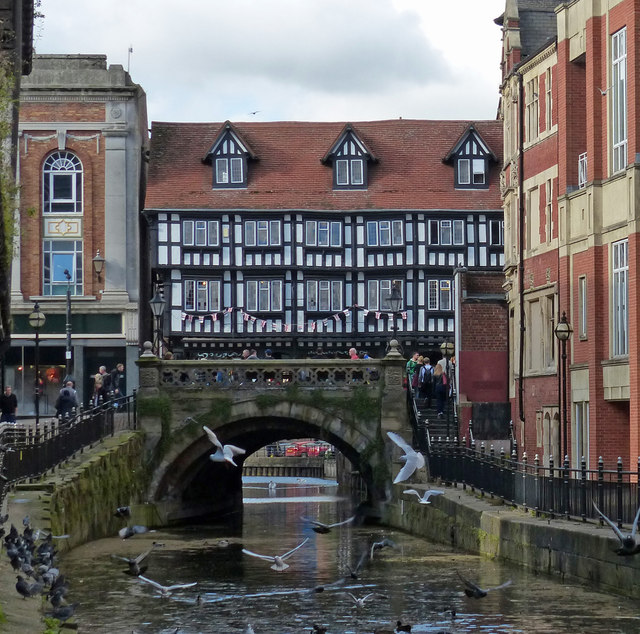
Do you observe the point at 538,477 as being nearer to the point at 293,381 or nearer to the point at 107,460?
the point at 107,460

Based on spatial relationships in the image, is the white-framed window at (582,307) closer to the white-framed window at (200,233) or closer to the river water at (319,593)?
the river water at (319,593)

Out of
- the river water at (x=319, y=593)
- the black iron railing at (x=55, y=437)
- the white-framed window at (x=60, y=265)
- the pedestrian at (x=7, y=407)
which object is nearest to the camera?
the river water at (x=319, y=593)

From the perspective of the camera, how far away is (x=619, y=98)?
3294cm

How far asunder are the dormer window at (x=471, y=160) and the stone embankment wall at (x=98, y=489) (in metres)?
27.7

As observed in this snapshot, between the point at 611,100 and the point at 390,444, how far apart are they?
13.6m

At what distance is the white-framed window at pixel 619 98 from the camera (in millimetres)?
32625

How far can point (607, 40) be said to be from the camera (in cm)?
3366

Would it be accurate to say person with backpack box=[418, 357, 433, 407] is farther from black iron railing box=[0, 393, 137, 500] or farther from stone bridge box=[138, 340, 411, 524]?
black iron railing box=[0, 393, 137, 500]

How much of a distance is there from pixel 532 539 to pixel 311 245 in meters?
41.2

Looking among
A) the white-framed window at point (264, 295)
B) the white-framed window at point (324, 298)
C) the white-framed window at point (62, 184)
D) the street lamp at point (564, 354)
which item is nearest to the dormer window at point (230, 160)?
the white-framed window at point (264, 295)

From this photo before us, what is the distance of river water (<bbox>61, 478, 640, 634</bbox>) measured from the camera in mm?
21375

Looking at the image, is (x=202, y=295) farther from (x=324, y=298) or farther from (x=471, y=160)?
(x=471, y=160)

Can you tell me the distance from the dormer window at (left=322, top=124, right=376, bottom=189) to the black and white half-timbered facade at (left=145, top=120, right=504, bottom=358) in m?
0.04

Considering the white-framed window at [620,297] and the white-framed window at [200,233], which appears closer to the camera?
the white-framed window at [620,297]
